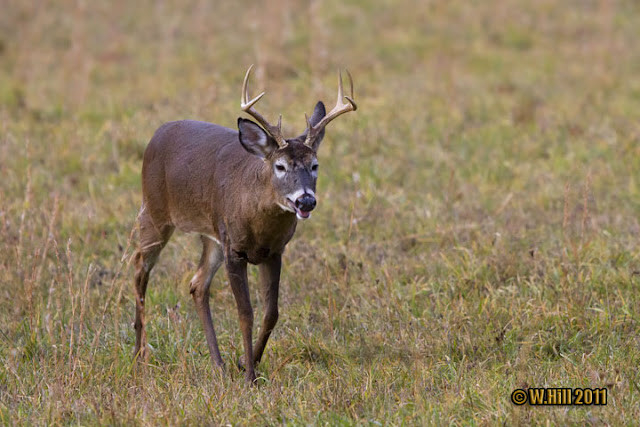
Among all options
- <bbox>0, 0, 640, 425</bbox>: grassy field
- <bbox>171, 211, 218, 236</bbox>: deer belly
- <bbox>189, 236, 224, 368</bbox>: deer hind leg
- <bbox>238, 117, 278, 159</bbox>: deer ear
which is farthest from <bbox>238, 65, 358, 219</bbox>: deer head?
Result: <bbox>189, 236, 224, 368</bbox>: deer hind leg

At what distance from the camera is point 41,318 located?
19.9 ft

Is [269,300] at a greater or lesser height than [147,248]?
lesser

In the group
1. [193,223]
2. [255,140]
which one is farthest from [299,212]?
[193,223]

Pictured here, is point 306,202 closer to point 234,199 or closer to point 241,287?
point 234,199

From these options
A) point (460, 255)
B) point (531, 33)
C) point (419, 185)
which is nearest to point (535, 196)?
point (419, 185)

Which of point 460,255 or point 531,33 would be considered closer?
point 460,255

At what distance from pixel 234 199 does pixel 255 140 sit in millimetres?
446

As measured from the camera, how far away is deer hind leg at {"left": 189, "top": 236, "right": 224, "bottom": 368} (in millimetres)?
5716

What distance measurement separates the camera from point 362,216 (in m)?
Result: 7.75

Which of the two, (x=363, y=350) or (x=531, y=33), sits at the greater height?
(x=531, y=33)

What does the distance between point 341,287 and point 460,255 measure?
3.45 ft

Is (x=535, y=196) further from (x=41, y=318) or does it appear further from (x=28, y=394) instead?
(x=28, y=394)

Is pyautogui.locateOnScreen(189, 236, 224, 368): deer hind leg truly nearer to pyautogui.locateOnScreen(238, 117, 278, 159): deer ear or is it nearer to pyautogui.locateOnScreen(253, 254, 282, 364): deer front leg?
pyautogui.locateOnScreen(253, 254, 282, 364): deer front leg

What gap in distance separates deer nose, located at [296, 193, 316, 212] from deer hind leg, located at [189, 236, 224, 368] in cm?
116
